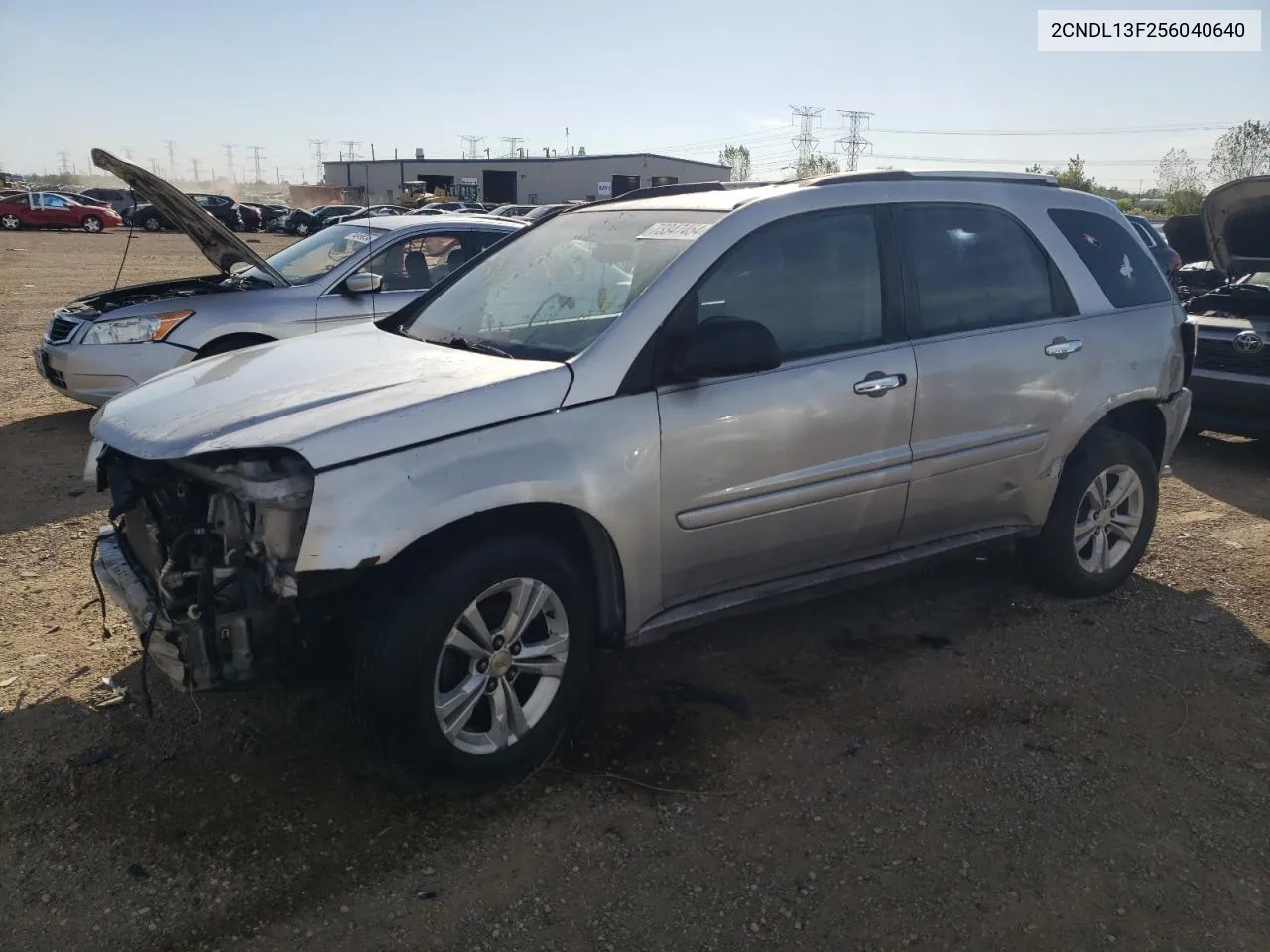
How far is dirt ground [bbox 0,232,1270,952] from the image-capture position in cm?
267

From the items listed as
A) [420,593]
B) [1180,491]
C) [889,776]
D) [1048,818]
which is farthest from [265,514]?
[1180,491]

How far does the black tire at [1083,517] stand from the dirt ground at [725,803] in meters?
0.20

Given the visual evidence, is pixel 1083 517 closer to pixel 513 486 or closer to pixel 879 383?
pixel 879 383

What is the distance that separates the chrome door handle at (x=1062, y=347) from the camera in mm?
4352

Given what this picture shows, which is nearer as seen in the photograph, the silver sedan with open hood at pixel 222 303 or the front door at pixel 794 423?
the front door at pixel 794 423

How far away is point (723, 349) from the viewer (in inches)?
130

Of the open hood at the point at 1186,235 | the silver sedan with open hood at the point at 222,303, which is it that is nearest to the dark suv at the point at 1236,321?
the open hood at the point at 1186,235

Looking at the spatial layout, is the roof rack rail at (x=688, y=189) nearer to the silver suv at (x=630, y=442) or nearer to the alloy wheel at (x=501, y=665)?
the silver suv at (x=630, y=442)

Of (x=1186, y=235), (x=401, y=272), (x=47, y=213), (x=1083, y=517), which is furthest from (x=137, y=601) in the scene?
(x=47, y=213)

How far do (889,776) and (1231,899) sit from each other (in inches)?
39.8

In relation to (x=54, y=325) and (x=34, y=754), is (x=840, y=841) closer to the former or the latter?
(x=34, y=754)

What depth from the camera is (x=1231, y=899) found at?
2.80 m

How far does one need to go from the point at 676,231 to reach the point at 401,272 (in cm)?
418

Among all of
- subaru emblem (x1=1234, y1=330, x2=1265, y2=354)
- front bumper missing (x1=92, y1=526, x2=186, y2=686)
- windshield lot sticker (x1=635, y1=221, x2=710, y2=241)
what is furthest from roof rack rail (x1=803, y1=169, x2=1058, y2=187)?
subaru emblem (x1=1234, y1=330, x2=1265, y2=354)
